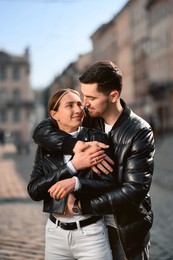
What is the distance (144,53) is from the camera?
Result: 191ft

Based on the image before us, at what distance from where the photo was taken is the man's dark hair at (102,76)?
9.07 feet

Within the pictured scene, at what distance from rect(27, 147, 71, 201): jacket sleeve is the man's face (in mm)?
294

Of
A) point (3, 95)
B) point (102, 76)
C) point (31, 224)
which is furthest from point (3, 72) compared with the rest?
point (102, 76)

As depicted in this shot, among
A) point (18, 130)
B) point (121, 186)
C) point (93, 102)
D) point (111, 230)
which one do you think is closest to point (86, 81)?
point (93, 102)

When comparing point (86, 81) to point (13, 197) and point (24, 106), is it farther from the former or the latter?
point (24, 106)

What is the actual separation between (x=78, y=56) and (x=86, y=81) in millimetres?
96911

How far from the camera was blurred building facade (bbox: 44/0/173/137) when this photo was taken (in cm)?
4981

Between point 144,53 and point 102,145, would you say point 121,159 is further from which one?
point 144,53

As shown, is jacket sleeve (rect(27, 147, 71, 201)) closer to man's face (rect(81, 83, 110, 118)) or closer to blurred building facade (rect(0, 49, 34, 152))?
man's face (rect(81, 83, 110, 118))

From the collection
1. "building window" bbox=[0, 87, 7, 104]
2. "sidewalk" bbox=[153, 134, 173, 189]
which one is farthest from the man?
"building window" bbox=[0, 87, 7, 104]

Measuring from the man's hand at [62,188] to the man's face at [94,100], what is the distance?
344mm

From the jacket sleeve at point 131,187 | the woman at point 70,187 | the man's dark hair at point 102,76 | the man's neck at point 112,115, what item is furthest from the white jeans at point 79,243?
the man's dark hair at point 102,76

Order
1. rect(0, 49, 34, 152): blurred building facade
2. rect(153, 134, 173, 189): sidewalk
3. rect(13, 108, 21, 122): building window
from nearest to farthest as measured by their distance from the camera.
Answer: rect(153, 134, 173, 189): sidewalk < rect(0, 49, 34, 152): blurred building facade < rect(13, 108, 21, 122): building window

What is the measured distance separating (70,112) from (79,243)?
60 cm
